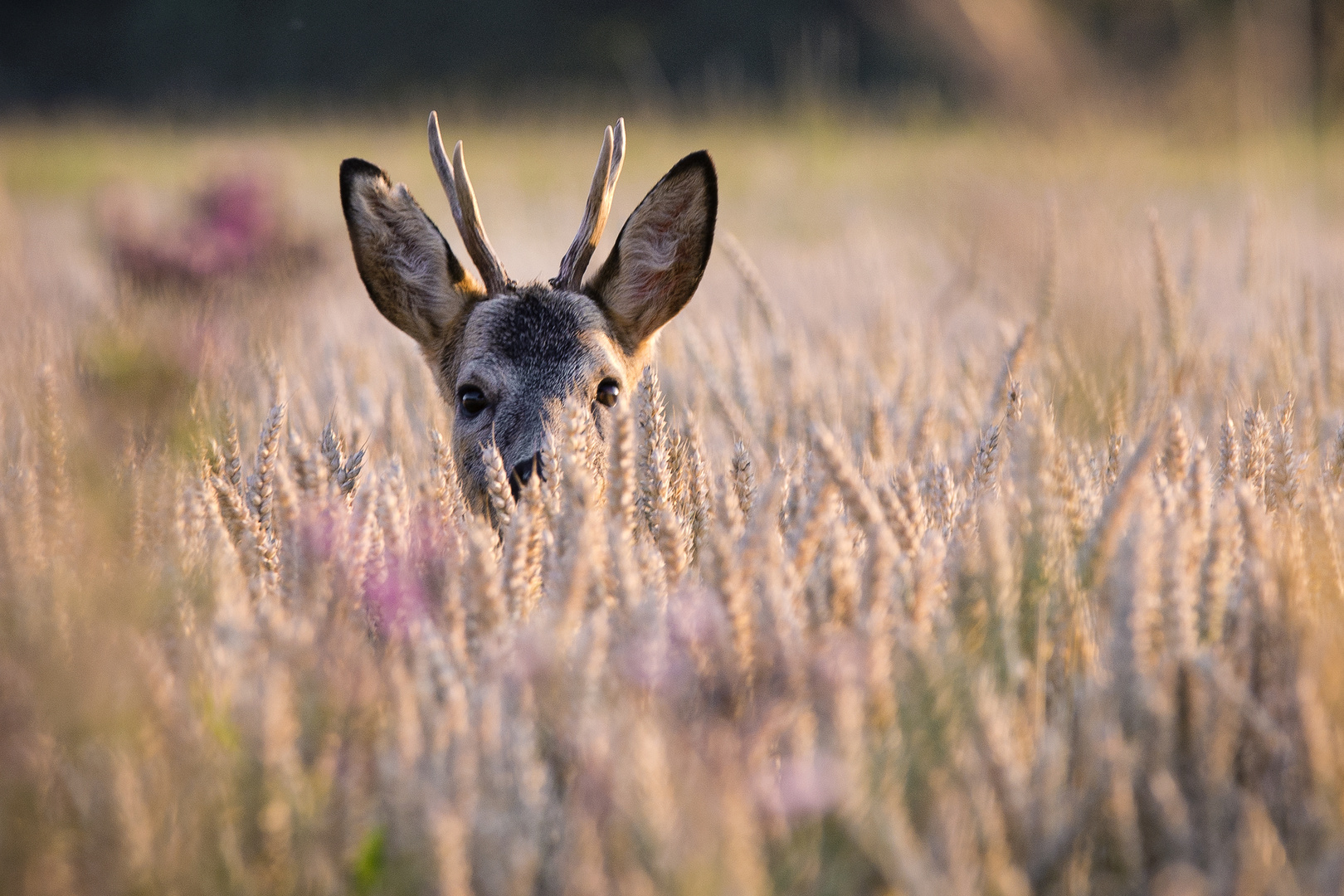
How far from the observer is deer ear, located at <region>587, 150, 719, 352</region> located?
13.2 ft

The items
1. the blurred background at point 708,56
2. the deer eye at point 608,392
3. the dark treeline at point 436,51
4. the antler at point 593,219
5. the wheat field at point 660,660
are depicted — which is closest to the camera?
the wheat field at point 660,660

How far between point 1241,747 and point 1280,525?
0.88m

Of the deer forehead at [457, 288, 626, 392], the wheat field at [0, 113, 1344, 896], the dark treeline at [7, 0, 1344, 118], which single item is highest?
the dark treeline at [7, 0, 1344, 118]

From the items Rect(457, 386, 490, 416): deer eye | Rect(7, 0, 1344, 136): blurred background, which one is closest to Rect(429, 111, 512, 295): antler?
Rect(457, 386, 490, 416): deer eye

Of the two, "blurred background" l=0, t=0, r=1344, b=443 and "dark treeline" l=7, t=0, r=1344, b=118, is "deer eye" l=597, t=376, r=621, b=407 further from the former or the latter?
"dark treeline" l=7, t=0, r=1344, b=118

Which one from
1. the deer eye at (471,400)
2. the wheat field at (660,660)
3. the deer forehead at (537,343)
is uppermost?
the deer forehead at (537,343)

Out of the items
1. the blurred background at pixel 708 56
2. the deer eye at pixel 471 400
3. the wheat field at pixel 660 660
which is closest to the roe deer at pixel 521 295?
the deer eye at pixel 471 400

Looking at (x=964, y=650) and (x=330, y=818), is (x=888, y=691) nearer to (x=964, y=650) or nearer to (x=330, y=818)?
(x=964, y=650)

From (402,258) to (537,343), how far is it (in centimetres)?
71

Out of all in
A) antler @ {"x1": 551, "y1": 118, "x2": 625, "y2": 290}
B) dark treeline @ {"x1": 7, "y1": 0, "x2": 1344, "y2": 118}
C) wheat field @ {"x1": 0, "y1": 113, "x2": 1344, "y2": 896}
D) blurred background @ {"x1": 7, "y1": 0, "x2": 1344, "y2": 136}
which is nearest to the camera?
wheat field @ {"x1": 0, "y1": 113, "x2": 1344, "y2": 896}

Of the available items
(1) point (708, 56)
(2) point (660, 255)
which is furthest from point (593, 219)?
(1) point (708, 56)

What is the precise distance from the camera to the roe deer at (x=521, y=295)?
3848 millimetres

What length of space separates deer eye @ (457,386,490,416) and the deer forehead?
0.13ft

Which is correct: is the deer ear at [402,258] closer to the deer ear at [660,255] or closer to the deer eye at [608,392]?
the deer ear at [660,255]
